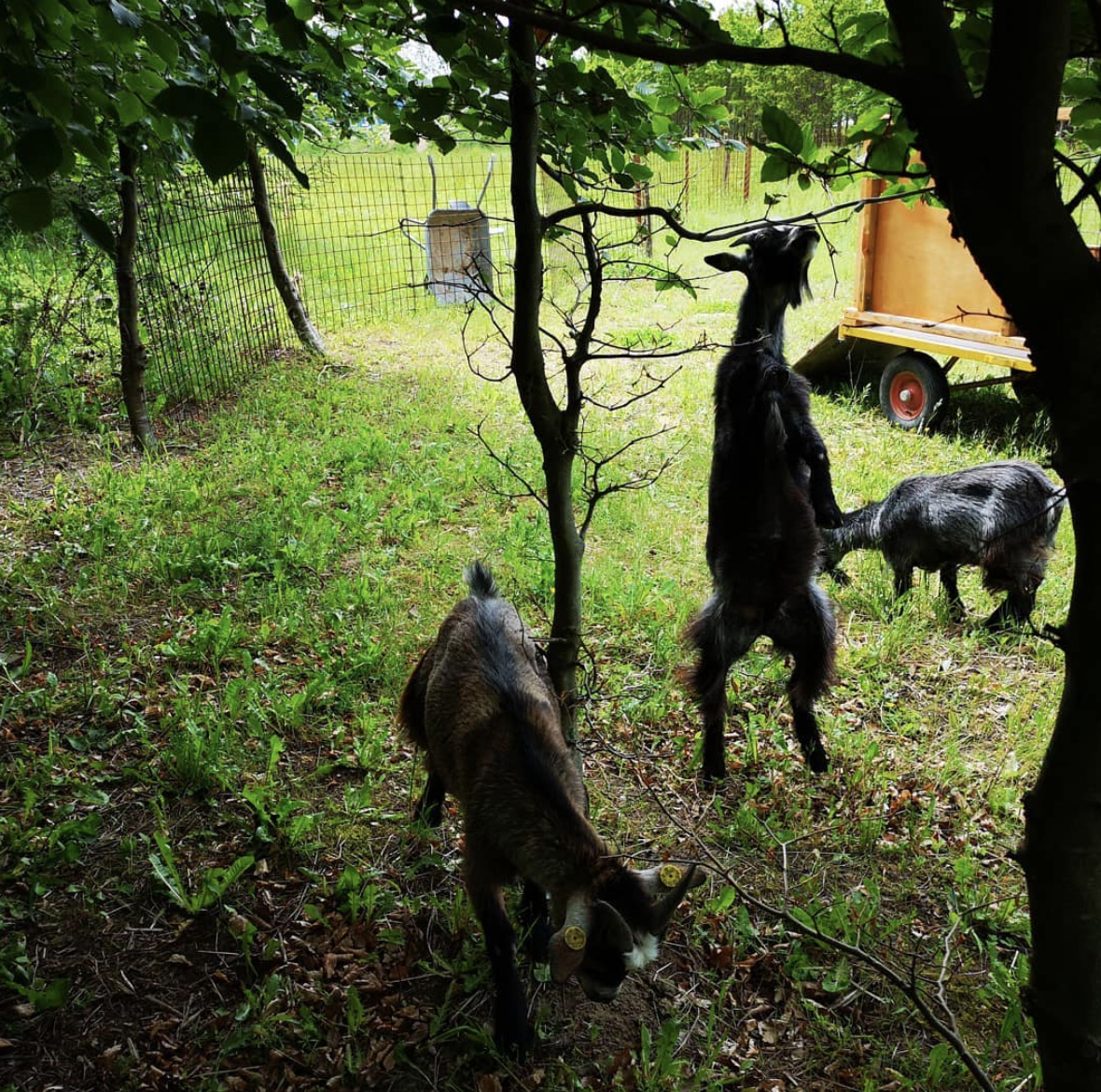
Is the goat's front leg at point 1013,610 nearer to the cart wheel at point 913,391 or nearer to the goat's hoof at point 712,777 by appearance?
the goat's hoof at point 712,777

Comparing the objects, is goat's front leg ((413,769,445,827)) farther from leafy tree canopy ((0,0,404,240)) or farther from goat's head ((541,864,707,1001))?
leafy tree canopy ((0,0,404,240))

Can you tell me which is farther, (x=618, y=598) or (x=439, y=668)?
(x=618, y=598)

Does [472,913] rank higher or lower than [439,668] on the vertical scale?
lower

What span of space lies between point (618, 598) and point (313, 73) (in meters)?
3.29

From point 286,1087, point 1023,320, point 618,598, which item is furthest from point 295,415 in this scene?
point 1023,320

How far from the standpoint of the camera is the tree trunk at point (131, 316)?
6316 mm

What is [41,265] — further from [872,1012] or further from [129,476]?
[872,1012]

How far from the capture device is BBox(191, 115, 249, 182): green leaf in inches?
49.4

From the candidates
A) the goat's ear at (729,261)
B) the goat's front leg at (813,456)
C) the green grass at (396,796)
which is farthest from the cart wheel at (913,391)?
the goat's ear at (729,261)

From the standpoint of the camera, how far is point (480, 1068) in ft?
9.05

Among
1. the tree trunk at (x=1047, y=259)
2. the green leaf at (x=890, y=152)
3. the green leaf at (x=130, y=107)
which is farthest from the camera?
the green leaf at (x=130, y=107)

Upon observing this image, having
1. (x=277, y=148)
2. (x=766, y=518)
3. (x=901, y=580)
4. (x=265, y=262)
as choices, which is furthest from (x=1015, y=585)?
(x=265, y=262)

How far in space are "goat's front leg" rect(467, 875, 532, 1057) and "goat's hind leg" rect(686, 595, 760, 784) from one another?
4.95 feet

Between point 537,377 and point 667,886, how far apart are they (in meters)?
1.64
